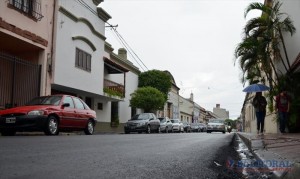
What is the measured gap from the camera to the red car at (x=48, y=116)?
12.2 meters

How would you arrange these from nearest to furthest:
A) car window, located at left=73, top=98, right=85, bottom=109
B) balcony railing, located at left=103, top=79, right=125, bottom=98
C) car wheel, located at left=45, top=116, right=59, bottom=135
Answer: car wheel, located at left=45, top=116, right=59, bottom=135
car window, located at left=73, top=98, right=85, bottom=109
balcony railing, located at left=103, top=79, right=125, bottom=98

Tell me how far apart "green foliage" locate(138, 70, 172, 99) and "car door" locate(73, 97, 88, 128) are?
23.0m

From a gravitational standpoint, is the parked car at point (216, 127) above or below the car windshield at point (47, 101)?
below

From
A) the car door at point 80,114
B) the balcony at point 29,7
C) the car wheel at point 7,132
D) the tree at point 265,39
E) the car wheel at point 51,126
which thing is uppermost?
the balcony at point 29,7

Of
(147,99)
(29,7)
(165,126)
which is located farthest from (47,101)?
(147,99)

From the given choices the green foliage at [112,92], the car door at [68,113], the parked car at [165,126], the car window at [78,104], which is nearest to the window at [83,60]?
the green foliage at [112,92]

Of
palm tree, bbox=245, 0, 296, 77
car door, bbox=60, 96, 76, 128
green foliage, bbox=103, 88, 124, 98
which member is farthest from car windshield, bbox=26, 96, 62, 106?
green foliage, bbox=103, 88, 124, 98

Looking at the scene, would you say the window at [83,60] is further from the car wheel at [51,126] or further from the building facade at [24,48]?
the car wheel at [51,126]

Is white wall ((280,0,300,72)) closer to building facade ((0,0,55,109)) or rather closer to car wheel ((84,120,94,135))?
car wheel ((84,120,94,135))

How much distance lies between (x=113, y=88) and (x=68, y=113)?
15690 millimetres

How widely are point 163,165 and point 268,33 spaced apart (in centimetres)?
1241

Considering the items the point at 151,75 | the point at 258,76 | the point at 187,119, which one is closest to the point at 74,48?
the point at 258,76

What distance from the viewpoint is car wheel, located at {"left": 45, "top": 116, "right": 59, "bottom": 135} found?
12797 mm

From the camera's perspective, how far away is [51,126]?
13.0 m
